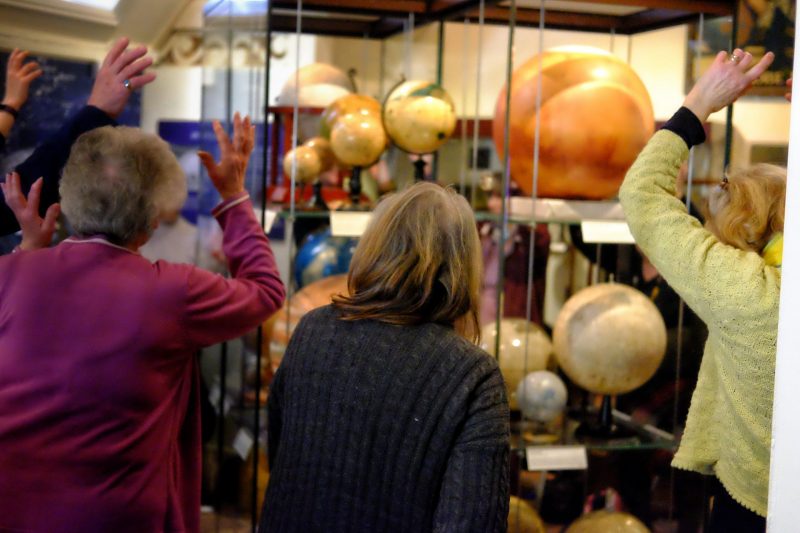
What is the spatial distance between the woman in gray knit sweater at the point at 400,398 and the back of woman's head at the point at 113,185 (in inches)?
15.4

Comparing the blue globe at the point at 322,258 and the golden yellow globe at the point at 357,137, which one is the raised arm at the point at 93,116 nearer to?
the golden yellow globe at the point at 357,137

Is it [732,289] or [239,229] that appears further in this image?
[239,229]

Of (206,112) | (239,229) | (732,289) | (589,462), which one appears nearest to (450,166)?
(206,112)

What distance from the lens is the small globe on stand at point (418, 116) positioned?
2.74 m

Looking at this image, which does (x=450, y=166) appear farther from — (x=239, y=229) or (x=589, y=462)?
(x=239, y=229)

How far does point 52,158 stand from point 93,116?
5.1 inches

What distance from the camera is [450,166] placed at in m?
3.37

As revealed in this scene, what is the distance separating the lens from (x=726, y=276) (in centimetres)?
177

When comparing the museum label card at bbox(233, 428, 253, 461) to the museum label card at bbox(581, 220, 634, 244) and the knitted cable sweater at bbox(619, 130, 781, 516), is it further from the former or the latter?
the knitted cable sweater at bbox(619, 130, 781, 516)

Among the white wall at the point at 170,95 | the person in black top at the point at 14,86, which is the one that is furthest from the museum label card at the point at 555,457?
the white wall at the point at 170,95

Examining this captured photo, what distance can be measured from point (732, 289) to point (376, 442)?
2.26 feet

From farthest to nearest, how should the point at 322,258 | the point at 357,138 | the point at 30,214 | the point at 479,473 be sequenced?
the point at 322,258 < the point at 357,138 < the point at 30,214 < the point at 479,473

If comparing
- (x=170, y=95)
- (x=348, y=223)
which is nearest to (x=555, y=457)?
(x=348, y=223)

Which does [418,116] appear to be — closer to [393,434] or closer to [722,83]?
[722,83]
